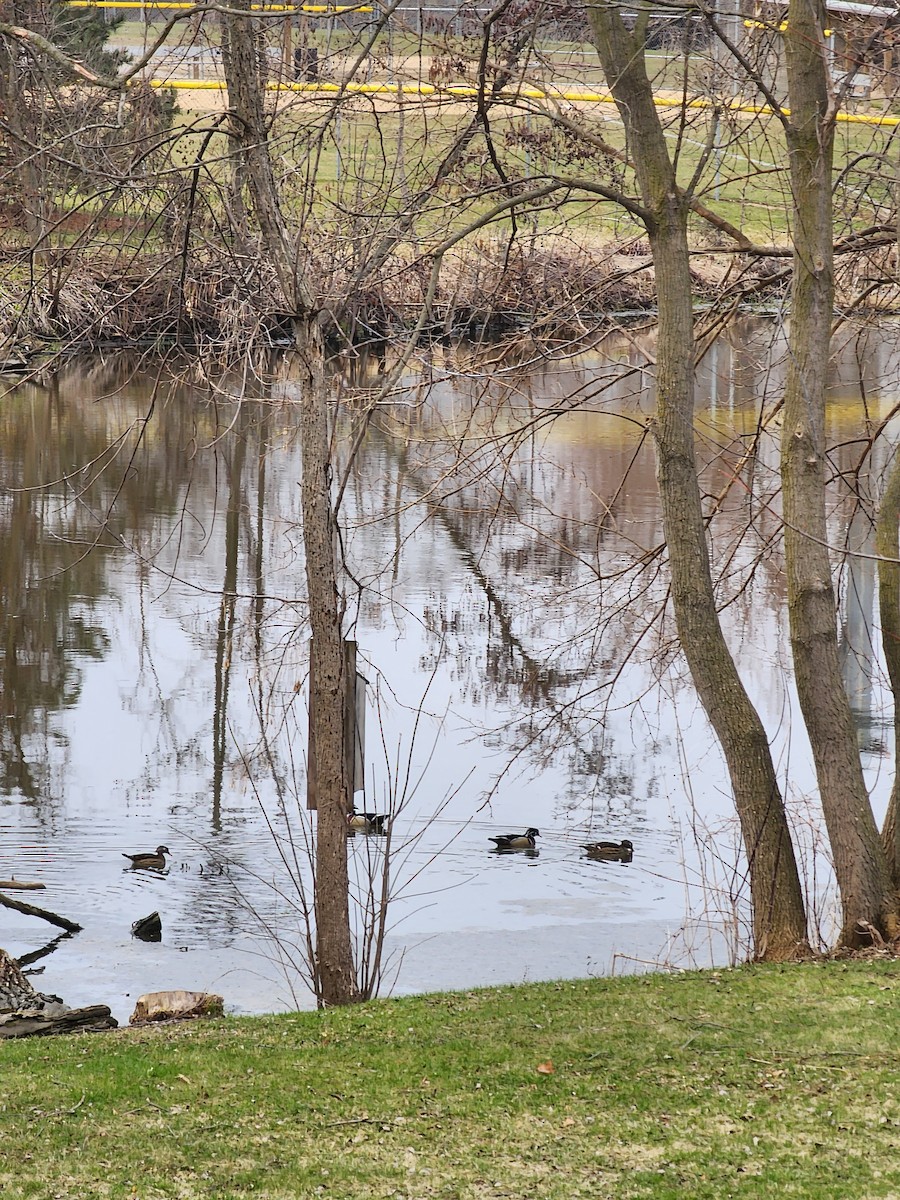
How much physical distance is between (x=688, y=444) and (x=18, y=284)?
511 cm

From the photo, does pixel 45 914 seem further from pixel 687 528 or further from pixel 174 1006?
pixel 687 528

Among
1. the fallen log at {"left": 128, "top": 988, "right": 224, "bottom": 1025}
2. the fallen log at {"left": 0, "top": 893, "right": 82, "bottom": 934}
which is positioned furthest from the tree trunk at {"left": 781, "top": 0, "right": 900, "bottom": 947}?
the fallen log at {"left": 0, "top": 893, "right": 82, "bottom": 934}

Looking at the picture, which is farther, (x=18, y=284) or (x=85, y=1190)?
(x=18, y=284)

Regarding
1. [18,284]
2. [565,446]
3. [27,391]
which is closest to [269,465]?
[565,446]

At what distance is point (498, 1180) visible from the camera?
4262 mm

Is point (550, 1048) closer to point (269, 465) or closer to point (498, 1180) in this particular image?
point (498, 1180)

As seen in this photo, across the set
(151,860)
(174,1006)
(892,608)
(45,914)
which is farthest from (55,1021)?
(892,608)

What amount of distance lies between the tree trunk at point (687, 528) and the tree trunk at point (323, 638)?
193 cm

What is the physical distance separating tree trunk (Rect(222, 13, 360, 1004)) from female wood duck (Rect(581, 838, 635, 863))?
373 cm

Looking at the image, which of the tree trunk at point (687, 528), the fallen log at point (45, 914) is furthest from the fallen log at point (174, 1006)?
→ the tree trunk at point (687, 528)

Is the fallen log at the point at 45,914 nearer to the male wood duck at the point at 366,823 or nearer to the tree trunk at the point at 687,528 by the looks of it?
the male wood duck at the point at 366,823

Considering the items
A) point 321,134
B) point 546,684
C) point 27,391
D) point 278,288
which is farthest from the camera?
point 27,391

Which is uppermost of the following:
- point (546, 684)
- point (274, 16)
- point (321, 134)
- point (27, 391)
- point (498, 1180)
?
point (27, 391)

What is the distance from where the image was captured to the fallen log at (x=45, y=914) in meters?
8.47
